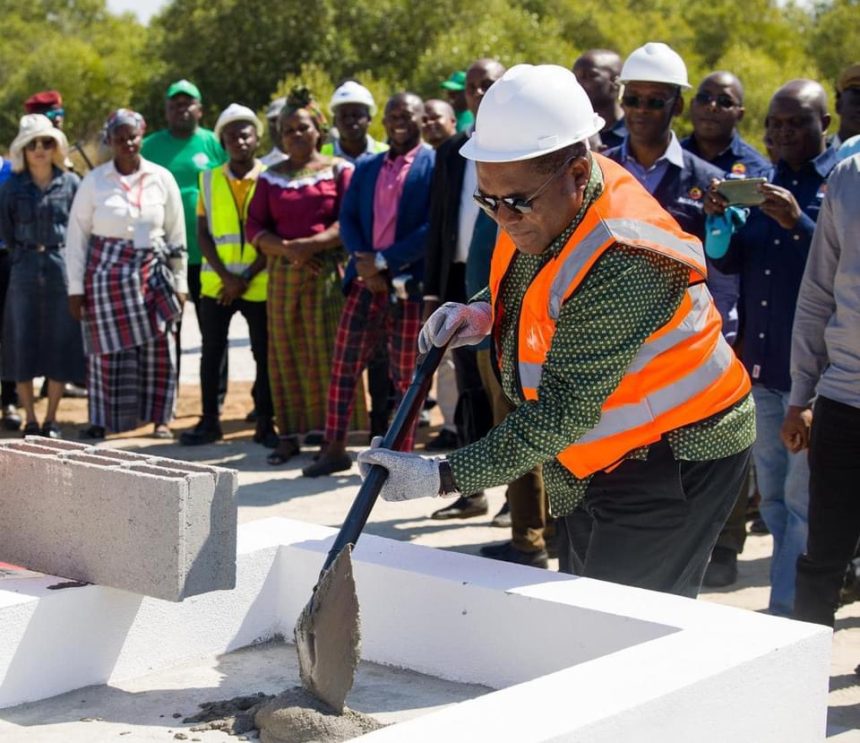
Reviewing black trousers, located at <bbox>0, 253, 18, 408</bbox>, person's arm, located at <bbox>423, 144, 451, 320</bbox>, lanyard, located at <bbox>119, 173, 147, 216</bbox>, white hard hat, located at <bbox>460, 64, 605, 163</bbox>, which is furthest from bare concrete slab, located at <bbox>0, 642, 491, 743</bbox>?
black trousers, located at <bbox>0, 253, 18, 408</bbox>

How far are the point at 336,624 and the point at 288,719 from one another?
25cm

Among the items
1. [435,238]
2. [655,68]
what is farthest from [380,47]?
[655,68]

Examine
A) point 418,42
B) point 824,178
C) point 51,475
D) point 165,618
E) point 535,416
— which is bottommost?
point 165,618

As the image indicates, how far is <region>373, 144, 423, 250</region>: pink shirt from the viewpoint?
812cm

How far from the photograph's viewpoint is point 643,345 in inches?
140

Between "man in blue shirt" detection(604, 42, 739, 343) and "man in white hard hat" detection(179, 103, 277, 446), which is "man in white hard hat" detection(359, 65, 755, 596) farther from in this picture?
"man in white hard hat" detection(179, 103, 277, 446)

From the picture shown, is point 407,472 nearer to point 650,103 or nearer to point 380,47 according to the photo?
point 650,103

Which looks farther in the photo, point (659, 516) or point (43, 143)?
point (43, 143)

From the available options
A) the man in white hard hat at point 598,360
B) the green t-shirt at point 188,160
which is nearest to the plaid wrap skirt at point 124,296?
the green t-shirt at point 188,160

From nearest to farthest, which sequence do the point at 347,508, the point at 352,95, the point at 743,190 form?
the point at 743,190 < the point at 347,508 < the point at 352,95

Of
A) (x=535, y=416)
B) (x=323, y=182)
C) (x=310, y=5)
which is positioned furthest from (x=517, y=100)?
(x=310, y=5)

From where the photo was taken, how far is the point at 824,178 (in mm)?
5934

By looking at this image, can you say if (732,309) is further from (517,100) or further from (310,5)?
(310,5)

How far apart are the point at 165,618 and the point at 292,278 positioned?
4965 mm
